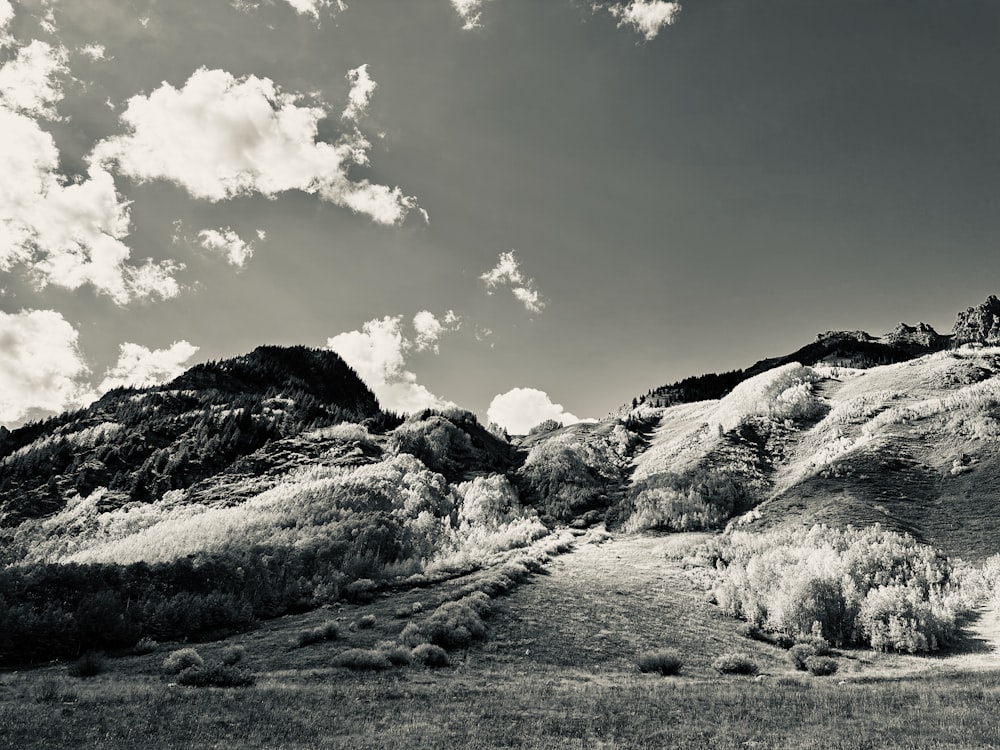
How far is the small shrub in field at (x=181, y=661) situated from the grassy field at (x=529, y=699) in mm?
313

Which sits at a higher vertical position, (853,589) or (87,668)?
(87,668)

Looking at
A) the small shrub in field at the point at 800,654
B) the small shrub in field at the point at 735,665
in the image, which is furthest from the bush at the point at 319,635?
the small shrub in field at the point at 800,654

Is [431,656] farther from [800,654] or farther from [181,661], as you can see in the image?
[800,654]

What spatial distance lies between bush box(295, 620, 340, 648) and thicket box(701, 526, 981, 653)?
68.2 ft

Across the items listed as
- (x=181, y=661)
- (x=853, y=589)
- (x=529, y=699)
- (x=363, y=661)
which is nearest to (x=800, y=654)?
(x=853, y=589)

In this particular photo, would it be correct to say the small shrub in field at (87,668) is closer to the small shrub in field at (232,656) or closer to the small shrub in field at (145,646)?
the small shrub in field at (145,646)

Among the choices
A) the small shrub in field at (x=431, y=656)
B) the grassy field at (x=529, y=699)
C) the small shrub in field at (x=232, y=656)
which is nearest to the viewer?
the grassy field at (x=529, y=699)

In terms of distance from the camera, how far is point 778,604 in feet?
88.0

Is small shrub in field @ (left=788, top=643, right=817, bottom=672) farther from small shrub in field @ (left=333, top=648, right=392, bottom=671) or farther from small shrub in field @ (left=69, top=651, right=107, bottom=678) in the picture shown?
small shrub in field @ (left=69, top=651, right=107, bottom=678)

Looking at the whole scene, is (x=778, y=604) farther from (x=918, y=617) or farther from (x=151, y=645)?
(x=151, y=645)

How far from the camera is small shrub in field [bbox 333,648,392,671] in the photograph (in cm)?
1736

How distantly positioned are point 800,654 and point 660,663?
7361 mm

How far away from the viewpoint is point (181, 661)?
16938 mm

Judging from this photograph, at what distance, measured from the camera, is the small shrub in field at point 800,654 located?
69.9ft
